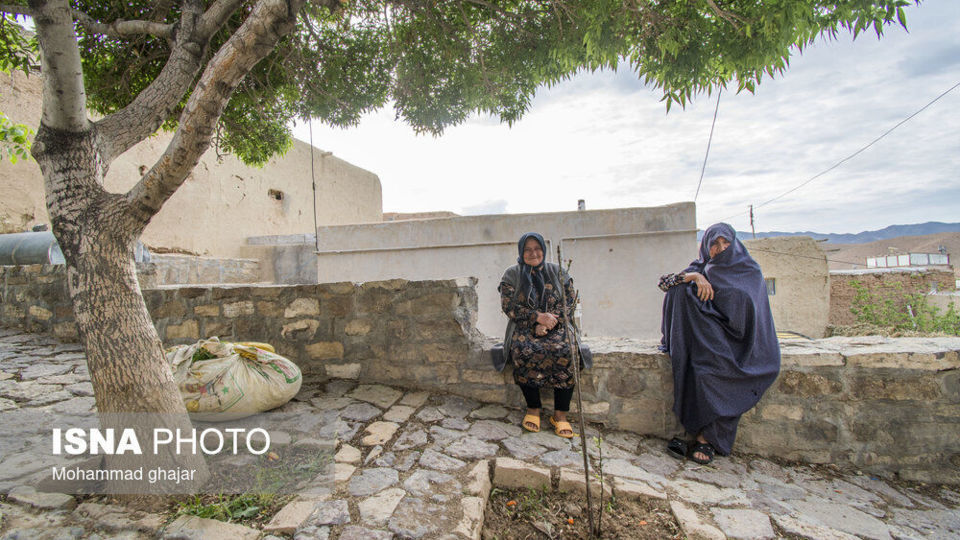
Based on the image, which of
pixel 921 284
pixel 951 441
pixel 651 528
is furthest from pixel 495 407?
A: pixel 921 284

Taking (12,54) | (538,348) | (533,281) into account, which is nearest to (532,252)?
(533,281)

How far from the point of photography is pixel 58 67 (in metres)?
2.03

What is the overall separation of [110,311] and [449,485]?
1824 millimetres

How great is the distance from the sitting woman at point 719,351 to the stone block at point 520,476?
1.15 metres

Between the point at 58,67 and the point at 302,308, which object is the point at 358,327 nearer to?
the point at 302,308

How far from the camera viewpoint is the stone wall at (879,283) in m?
9.74

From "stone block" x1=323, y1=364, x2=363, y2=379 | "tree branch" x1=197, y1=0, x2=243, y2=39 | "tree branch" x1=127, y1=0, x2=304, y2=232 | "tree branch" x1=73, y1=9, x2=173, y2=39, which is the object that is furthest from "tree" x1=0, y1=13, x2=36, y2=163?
"stone block" x1=323, y1=364, x2=363, y2=379

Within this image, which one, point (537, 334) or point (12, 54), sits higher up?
point (12, 54)

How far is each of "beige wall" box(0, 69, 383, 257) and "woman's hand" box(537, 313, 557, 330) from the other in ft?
12.8

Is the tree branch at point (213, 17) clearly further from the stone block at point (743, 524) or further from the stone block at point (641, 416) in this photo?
the stone block at point (743, 524)

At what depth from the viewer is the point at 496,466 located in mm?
2453

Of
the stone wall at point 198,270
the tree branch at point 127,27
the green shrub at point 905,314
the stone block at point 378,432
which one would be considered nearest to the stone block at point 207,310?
the stone block at point 378,432

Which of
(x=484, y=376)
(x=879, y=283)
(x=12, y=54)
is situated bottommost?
(x=484, y=376)

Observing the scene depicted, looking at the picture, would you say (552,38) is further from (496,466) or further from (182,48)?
(496,466)
